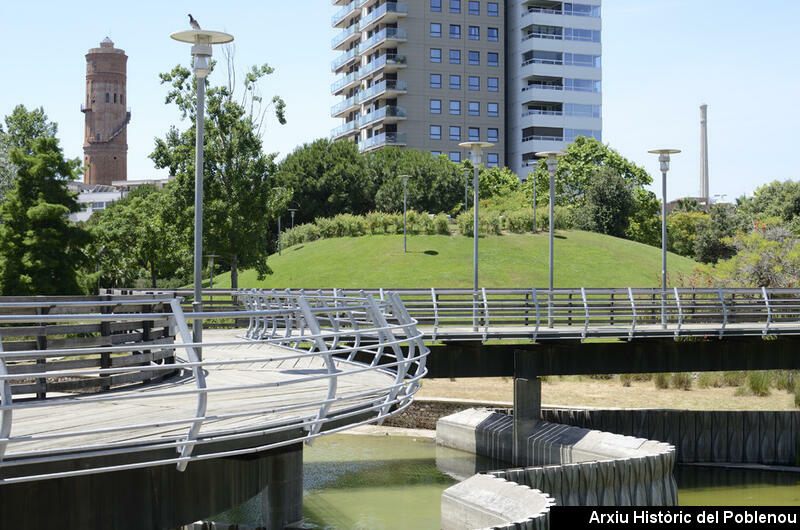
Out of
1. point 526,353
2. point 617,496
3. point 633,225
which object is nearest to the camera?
point 617,496

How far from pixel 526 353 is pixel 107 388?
45.8 feet

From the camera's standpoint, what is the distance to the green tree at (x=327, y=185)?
7900cm

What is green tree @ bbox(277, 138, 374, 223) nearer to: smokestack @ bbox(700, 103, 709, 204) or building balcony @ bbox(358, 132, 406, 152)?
building balcony @ bbox(358, 132, 406, 152)

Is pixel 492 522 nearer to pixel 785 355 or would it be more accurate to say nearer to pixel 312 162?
pixel 785 355

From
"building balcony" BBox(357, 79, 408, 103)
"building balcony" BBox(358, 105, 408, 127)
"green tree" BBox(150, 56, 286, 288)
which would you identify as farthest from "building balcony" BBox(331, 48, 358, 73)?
"green tree" BBox(150, 56, 286, 288)

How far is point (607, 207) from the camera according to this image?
7525 centimetres

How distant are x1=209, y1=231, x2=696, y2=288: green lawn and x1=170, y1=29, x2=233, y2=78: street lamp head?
35517mm

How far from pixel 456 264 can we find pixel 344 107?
55.5m

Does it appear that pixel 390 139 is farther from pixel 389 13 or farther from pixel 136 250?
pixel 136 250

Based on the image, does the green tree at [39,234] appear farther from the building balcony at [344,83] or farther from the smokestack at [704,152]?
the smokestack at [704,152]

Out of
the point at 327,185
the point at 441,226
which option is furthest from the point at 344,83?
the point at 441,226

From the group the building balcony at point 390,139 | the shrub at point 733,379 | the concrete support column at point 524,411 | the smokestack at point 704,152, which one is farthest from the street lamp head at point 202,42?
the smokestack at point 704,152

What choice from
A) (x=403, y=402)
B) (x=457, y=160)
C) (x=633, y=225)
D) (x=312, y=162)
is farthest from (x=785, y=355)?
(x=457, y=160)

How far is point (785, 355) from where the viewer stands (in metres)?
24.7
